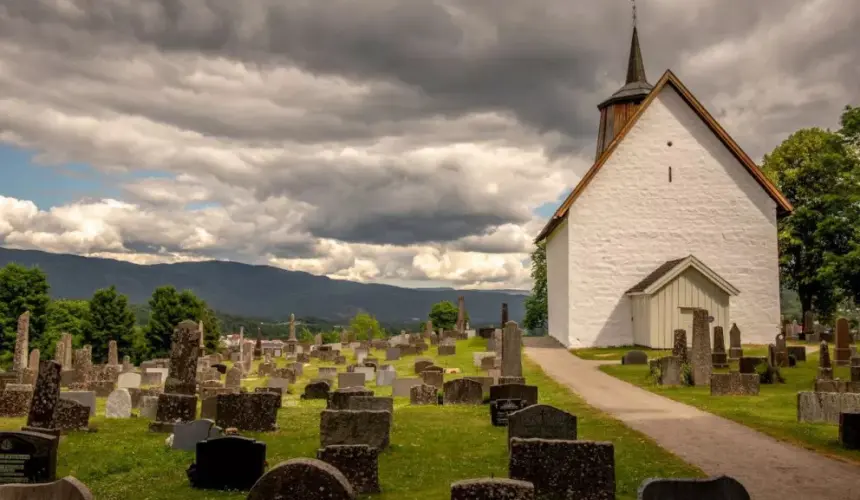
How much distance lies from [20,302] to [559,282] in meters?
39.6

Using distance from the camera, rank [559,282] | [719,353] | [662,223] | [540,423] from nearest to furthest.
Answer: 1. [540,423]
2. [719,353]
3. [662,223]
4. [559,282]

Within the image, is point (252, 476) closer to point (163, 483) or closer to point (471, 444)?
point (163, 483)

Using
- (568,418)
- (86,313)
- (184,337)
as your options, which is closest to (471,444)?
(568,418)

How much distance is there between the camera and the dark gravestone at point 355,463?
9227mm

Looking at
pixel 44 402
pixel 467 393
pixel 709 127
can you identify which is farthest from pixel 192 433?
pixel 709 127

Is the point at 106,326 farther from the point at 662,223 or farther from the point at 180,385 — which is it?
the point at 180,385

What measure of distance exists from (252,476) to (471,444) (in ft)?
13.9

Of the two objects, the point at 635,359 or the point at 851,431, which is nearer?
the point at 851,431

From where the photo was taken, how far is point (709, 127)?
3744 centimetres

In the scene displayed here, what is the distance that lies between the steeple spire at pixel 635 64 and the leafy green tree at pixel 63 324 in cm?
4520

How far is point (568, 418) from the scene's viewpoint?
34.8 feet

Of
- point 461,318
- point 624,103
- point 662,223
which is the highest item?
point 624,103

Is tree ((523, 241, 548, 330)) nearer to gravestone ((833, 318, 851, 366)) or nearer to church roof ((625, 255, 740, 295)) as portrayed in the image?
church roof ((625, 255, 740, 295))

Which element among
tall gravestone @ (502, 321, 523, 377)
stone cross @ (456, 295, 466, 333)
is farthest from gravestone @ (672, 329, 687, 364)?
stone cross @ (456, 295, 466, 333)
